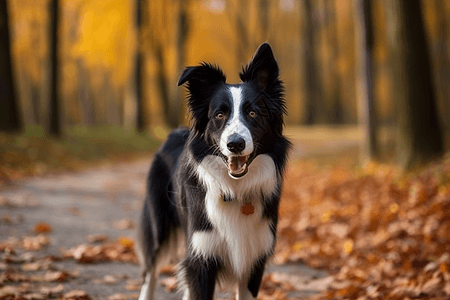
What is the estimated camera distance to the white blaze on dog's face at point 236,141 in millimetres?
2881

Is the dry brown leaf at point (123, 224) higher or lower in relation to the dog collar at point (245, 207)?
lower

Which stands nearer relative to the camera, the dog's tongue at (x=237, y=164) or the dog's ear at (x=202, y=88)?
the dog's tongue at (x=237, y=164)

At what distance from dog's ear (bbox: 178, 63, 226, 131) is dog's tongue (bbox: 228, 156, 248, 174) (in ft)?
1.42

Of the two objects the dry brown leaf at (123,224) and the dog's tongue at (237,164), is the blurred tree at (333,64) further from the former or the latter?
the dog's tongue at (237,164)

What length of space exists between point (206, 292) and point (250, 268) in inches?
15.8

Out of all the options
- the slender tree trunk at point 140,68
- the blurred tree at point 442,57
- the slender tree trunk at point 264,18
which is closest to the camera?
the blurred tree at point 442,57

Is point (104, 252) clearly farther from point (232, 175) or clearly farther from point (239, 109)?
point (239, 109)

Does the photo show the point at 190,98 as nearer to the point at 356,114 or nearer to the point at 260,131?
the point at 260,131

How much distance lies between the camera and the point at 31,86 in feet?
113

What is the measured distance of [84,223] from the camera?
667cm

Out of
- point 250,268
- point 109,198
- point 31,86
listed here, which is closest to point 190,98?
point 250,268

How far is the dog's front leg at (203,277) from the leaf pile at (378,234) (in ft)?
4.99

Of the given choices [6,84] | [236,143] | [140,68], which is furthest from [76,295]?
[140,68]

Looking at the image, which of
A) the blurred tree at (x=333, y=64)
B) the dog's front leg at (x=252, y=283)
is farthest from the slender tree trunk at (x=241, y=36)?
the dog's front leg at (x=252, y=283)
